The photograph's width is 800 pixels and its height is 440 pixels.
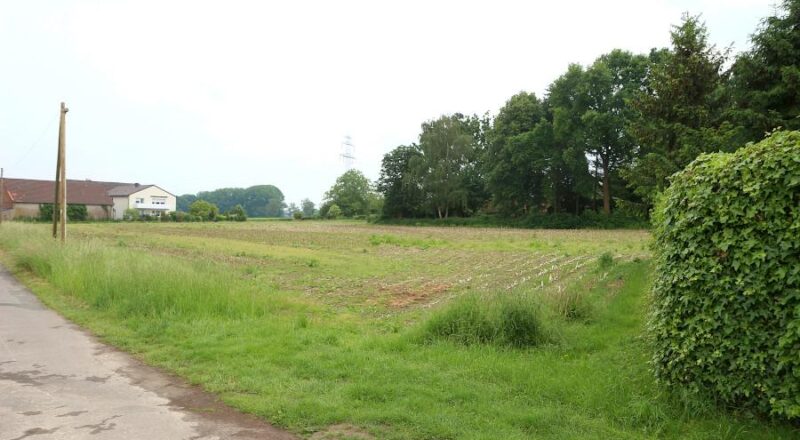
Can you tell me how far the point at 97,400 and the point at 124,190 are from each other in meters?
106

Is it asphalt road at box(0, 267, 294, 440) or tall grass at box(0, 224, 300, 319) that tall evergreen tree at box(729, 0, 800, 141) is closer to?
tall grass at box(0, 224, 300, 319)

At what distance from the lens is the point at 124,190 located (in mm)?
100125

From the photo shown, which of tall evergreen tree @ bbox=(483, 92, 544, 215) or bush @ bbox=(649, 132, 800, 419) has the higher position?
tall evergreen tree @ bbox=(483, 92, 544, 215)

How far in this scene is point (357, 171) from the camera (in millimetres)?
134000

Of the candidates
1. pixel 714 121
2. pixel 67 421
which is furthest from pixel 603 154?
pixel 67 421

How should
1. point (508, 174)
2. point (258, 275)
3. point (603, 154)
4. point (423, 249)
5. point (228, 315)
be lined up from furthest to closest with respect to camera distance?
point (508, 174)
point (603, 154)
point (423, 249)
point (258, 275)
point (228, 315)

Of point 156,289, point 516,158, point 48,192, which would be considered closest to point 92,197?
point 48,192

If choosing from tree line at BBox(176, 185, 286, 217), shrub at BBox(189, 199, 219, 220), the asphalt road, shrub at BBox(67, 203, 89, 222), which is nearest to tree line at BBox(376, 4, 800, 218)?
the asphalt road

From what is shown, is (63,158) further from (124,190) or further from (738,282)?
(124,190)

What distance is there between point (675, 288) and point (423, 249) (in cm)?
2610

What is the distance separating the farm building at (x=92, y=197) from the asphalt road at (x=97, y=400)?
287ft

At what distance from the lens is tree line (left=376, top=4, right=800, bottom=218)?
13555mm

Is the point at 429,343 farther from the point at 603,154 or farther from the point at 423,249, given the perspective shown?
the point at 603,154

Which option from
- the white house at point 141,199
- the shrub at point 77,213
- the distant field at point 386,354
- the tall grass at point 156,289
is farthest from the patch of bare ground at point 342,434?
the white house at point 141,199
